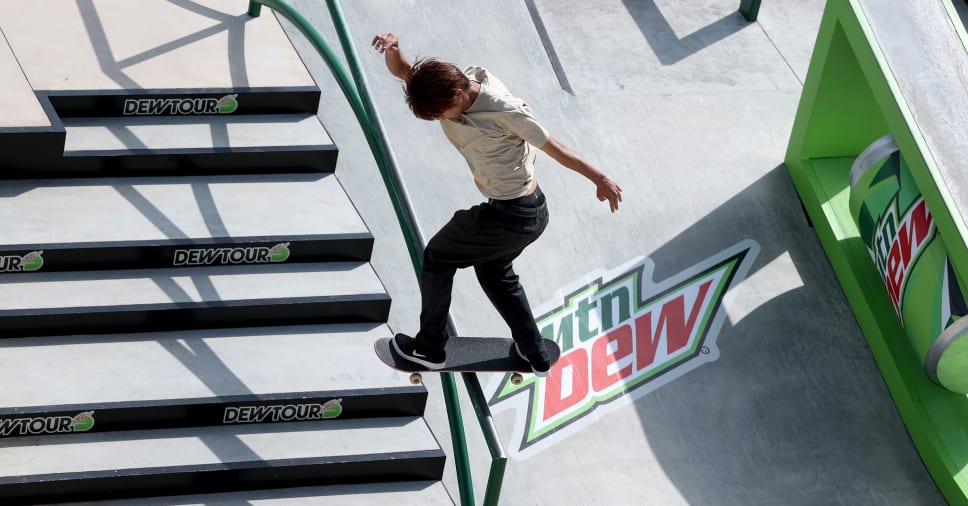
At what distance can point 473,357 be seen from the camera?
495 cm

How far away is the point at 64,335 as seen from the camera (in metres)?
5.20

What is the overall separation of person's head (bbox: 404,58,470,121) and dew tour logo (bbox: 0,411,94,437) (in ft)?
6.36

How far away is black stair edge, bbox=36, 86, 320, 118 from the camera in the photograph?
5699 millimetres

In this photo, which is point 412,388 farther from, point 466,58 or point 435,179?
point 466,58

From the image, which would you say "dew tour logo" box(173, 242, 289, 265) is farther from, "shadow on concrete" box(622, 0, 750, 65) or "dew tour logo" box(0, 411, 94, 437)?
"shadow on concrete" box(622, 0, 750, 65)

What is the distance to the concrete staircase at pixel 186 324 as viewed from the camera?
16.2 feet

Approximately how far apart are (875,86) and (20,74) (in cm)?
442

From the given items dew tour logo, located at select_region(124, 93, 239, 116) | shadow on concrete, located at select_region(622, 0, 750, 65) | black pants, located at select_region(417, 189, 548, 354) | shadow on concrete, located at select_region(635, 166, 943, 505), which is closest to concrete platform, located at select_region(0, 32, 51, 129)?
dew tour logo, located at select_region(124, 93, 239, 116)

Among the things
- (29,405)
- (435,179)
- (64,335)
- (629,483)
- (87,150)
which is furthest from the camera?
(435,179)

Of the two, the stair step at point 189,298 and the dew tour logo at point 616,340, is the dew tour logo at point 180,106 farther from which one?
the dew tour logo at point 616,340

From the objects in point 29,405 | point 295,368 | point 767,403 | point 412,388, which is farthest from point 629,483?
point 29,405

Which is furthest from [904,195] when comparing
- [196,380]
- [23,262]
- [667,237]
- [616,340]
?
[23,262]

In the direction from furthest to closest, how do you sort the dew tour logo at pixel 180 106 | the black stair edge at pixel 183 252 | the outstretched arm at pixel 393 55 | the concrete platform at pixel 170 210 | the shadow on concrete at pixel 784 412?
the shadow on concrete at pixel 784 412 < the dew tour logo at pixel 180 106 < the concrete platform at pixel 170 210 < the black stair edge at pixel 183 252 < the outstretched arm at pixel 393 55

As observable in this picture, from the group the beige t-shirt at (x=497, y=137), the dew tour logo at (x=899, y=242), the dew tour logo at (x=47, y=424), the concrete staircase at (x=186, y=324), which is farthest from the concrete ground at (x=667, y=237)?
the beige t-shirt at (x=497, y=137)
